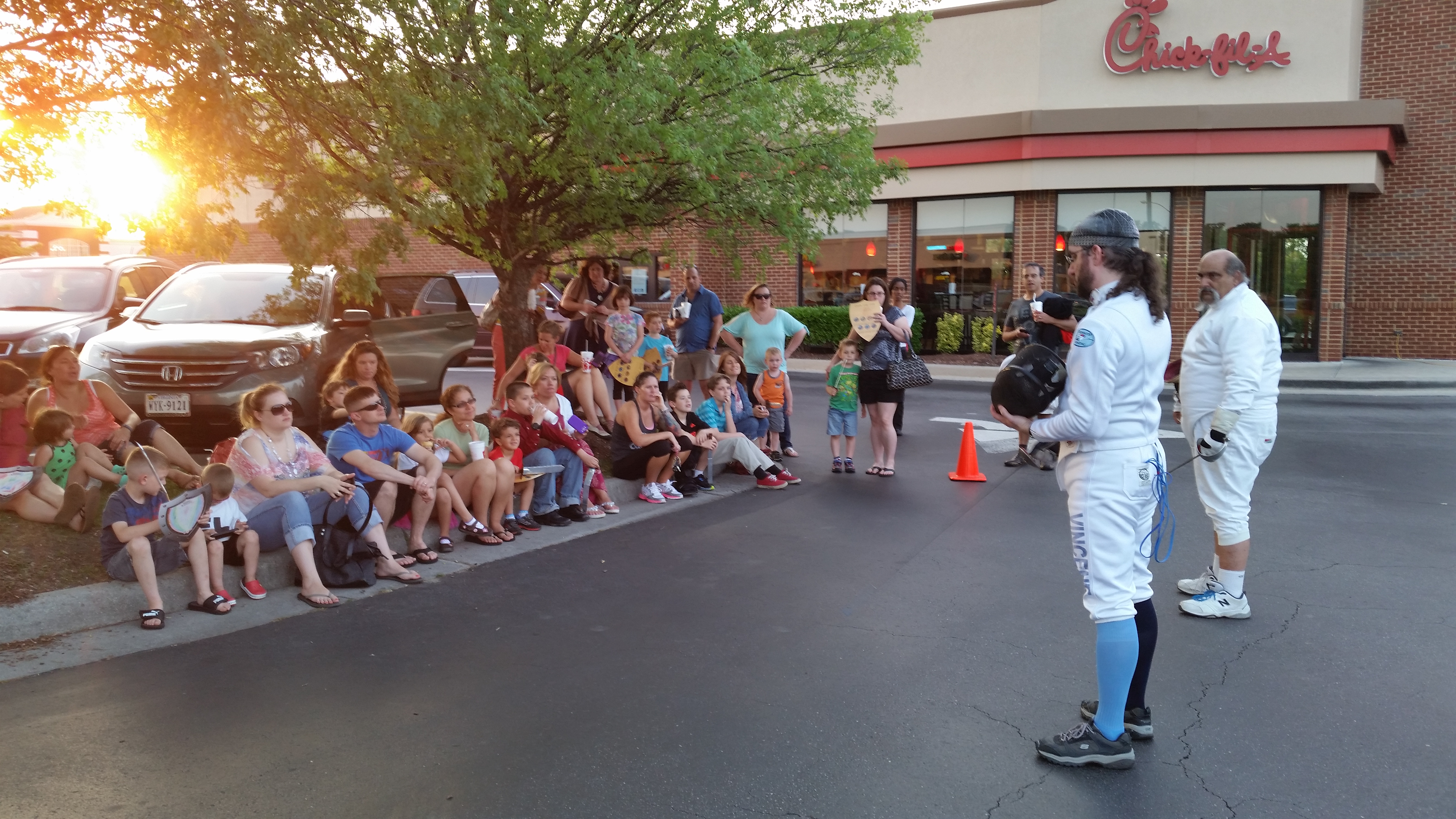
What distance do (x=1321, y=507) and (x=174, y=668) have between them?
8385 millimetres

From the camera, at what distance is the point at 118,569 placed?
18.8ft

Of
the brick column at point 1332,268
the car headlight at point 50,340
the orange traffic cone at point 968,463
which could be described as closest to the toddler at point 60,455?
the car headlight at point 50,340

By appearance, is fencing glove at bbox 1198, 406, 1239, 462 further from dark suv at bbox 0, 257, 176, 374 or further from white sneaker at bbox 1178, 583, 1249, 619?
dark suv at bbox 0, 257, 176, 374

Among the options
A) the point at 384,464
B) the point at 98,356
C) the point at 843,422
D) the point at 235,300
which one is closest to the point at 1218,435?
the point at 384,464

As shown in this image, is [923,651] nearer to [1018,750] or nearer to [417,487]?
[1018,750]

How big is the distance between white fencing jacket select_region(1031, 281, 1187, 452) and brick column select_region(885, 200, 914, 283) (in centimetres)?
2003

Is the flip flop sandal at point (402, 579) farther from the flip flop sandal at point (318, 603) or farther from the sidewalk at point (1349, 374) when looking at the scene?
the sidewalk at point (1349, 374)

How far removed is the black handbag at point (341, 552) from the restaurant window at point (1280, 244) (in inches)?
760

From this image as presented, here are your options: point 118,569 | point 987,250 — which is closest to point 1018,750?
point 118,569

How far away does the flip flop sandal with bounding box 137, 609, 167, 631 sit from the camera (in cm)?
557

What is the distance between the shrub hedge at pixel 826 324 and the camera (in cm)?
2295

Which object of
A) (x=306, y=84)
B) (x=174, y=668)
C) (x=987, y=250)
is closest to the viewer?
(x=174, y=668)

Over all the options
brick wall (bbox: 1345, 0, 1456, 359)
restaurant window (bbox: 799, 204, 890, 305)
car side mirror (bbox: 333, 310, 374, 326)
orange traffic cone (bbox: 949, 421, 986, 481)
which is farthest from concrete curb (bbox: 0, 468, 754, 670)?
brick wall (bbox: 1345, 0, 1456, 359)

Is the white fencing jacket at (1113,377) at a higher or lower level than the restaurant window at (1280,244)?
lower
